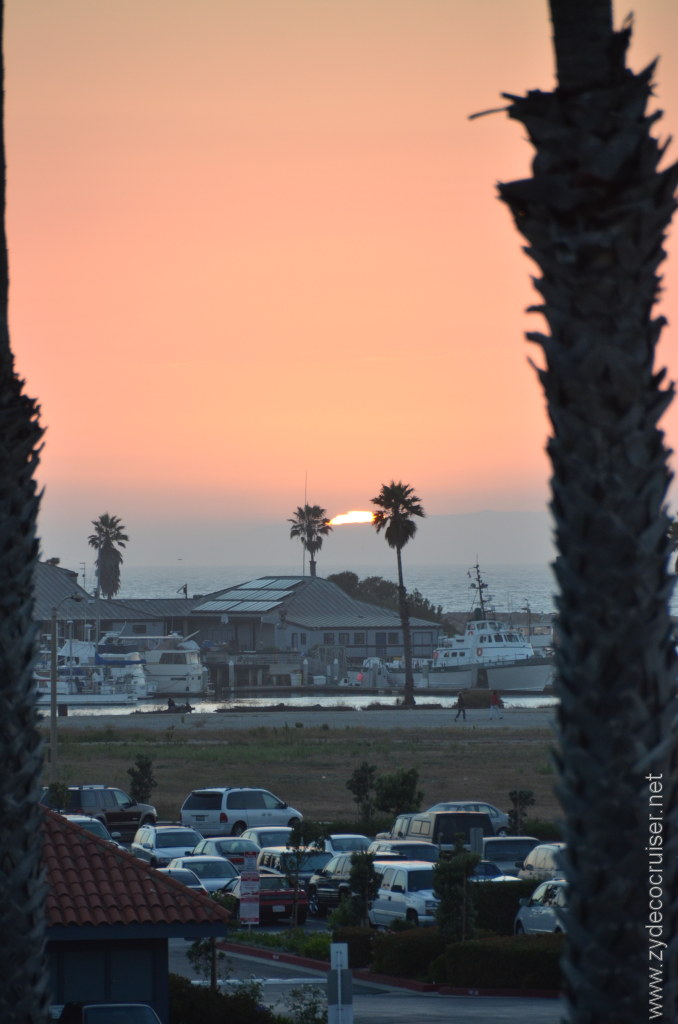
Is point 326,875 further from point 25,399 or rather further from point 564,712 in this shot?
point 564,712

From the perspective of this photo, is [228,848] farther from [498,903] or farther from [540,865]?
[498,903]

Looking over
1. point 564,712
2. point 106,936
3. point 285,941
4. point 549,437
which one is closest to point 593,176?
point 549,437

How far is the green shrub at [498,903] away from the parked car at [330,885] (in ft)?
14.2

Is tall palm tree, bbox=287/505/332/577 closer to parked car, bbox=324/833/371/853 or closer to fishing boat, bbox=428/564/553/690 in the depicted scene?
fishing boat, bbox=428/564/553/690

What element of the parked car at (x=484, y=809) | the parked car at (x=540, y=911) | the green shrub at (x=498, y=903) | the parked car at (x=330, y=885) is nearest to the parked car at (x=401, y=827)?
the parked car at (x=484, y=809)

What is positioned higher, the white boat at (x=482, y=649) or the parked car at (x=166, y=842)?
Answer: the white boat at (x=482, y=649)

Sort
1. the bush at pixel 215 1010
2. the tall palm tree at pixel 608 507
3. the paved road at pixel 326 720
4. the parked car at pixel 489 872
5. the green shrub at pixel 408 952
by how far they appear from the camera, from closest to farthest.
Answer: the tall palm tree at pixel 608 507, the bush at pixel 215 1010, the green shrub at pixel 408 952, the parked car at pixel 489 872, the paved road at pixel 326 720

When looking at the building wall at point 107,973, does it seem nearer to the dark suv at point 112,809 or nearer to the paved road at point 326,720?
the dark suv at point 112,809

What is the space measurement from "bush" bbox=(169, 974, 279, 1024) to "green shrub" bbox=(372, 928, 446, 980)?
6.68 meters

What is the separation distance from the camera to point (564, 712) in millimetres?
5367

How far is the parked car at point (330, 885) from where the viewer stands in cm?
3241

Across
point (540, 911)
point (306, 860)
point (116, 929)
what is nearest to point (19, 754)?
point (116, 929)

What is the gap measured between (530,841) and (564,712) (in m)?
29.8

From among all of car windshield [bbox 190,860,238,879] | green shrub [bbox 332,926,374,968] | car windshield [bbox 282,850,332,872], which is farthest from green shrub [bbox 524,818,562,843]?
green shrub [bbox 332,926,374,968]
